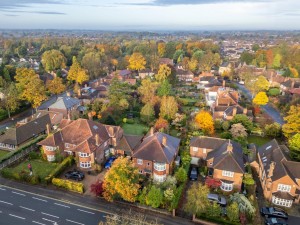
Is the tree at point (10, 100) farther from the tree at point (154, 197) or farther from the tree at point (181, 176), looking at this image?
the tree at point (154, 197)

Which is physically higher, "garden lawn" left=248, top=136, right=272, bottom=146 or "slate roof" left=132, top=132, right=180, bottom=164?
"slate roof" left=132, top=132, right=180, bottom=164

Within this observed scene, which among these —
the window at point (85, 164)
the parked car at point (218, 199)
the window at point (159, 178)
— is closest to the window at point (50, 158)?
the window at point (85, 164)

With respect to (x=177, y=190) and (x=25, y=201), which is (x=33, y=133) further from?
(x=177, y=190)

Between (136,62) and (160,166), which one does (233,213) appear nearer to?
(160,166)

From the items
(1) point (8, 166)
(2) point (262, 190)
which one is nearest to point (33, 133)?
(1) point (8, 166)

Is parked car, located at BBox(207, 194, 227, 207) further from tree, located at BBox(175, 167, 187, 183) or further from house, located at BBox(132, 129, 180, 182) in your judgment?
house, located at BBox(132, 129, 180, 182)

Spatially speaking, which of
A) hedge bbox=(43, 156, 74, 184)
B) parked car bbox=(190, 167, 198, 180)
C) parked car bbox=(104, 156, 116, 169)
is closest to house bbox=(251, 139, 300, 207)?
parked car bbox=(190, 167, 198, 180)

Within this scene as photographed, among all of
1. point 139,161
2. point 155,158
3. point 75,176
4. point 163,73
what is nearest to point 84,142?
point 75,176
